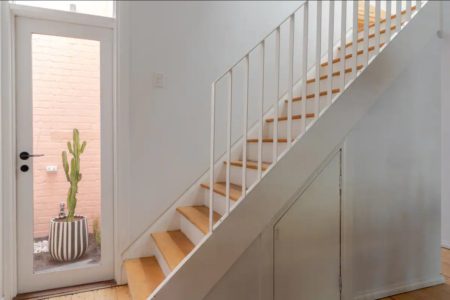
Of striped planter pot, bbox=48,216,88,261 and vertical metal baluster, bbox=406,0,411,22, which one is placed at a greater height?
vertical metal baluster, bbox=406,0,411,22

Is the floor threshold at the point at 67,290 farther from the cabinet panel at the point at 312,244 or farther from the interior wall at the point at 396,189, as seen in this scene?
the interior wall at the point at 396,189

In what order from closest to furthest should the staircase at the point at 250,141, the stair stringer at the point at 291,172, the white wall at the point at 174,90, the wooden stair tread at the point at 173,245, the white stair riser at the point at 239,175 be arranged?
the stair stringer at the point at 291,172
the staircase at the point at 250,141
the wooden stair tread at the point at 173,245
the white stair riser at the point at 239,175
the white wall at the point at 174,90

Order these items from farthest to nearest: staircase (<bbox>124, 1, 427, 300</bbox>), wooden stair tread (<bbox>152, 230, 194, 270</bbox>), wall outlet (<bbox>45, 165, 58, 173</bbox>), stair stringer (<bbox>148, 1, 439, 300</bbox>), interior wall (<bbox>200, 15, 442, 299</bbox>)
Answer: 1. wall outlet (<bbox>45, 165, 58, 173</bbox>)
2. interior wall (<bbox>200, 15, 442, 299</bbox>)
3. wooden stair tread (<bbox>152, 230, 194, 270</bbox>)
4. staircase (<bbox>124, 1, 427, 300</bbox>)
5. stair stringer (<bbox>148, 1, 439, 300</bbox>)

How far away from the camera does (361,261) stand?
2.08 meters

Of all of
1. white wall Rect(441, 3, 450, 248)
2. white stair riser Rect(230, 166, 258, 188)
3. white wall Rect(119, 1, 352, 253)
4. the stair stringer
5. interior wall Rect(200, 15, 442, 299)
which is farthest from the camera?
white wall Rect(441, 3, 450, 248)

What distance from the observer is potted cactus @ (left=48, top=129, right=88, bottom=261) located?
2.29 meters

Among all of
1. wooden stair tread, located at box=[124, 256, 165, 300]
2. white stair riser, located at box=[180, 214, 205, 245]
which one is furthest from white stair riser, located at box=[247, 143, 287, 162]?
wooden stair tread, located at box=[124, 256, 165, 300]

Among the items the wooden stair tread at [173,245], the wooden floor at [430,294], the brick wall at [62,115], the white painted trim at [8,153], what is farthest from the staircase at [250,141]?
the wooden floor at [430,294]

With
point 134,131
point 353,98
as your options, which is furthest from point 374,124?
point 134,131

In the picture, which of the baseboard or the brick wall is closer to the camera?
the baseboard

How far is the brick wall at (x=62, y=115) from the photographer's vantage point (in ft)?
7.36

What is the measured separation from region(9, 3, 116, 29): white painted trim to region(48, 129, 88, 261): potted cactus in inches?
32.4

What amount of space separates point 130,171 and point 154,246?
0.63 m

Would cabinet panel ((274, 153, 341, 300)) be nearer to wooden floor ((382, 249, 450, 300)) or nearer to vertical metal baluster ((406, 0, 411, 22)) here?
wooden floor ((382, 249, 450, 300))
